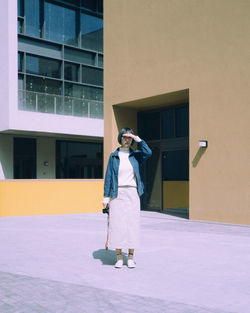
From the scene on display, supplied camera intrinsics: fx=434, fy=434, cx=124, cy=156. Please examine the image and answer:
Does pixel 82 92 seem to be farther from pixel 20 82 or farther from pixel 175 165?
pixel 175 165

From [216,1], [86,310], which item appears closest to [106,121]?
[216,1]

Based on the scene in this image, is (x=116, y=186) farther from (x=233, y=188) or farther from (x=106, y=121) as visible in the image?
(x=106, y=121)

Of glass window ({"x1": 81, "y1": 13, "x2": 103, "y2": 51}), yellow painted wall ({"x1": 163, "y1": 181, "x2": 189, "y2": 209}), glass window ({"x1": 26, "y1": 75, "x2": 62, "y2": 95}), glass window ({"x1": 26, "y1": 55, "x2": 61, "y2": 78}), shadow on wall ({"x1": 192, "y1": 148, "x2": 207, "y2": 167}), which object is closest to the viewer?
shadow on wall ({"x1": 192, "y1": 148, "x2": 207, "y2": 167})

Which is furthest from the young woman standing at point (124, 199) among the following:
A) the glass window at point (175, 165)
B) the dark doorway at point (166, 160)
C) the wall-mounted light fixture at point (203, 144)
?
the glass window at point (175, 165)

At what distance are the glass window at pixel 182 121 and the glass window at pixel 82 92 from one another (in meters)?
9.37

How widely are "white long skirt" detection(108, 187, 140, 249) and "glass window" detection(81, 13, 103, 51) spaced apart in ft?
63.5

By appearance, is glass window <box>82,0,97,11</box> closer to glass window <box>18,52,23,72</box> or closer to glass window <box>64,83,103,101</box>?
glass window <box>64,83,103,101</box>

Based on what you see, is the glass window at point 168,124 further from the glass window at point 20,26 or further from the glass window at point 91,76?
the glass window at point 20,26

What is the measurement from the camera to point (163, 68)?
12617 mm

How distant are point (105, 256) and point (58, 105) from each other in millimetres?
15304

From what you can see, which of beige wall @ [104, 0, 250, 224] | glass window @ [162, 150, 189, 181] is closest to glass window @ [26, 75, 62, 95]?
beige wall @ [104, 0, 250, 224]

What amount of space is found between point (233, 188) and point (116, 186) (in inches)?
227

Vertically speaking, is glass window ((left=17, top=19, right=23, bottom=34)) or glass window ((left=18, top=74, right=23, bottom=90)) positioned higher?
glass window ((left=17, top=19, right=23, bottom=34))

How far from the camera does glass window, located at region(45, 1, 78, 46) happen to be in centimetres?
2262
